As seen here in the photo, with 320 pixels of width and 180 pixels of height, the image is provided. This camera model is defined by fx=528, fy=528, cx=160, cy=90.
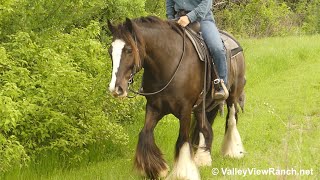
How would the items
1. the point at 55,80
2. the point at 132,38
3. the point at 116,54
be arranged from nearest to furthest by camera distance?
the point at 116,54 → the point at 132,38 → the point at 55,80

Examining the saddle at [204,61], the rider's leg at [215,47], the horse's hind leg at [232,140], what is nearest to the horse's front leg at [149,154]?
the saddle at [204,61]

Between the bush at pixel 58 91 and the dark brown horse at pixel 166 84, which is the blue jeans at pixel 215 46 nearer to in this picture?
the dark brown horse at pixel 166 84

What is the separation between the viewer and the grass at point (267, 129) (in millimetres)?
6757

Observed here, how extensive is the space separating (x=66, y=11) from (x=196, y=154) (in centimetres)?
291

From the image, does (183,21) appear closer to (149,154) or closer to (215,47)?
(215,47)

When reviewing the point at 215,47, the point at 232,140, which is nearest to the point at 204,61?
the point at 215,47

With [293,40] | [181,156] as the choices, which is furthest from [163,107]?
[293,40]

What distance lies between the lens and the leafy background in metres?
6.52

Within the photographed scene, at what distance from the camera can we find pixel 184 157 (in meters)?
6.23

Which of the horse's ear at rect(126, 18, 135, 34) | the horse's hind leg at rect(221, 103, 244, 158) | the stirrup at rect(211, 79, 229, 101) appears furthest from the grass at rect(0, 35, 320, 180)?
the horse's ear at rect(126, 18, 135, 34)

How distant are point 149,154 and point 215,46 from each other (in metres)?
1.63

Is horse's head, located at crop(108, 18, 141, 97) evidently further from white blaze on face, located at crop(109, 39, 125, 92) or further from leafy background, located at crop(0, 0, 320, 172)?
leafy background, located at crop(0, 0, 320, 172)

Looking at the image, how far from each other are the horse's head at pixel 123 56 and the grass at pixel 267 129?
5.33 feet

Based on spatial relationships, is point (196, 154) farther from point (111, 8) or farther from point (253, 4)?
point (253, 4)
